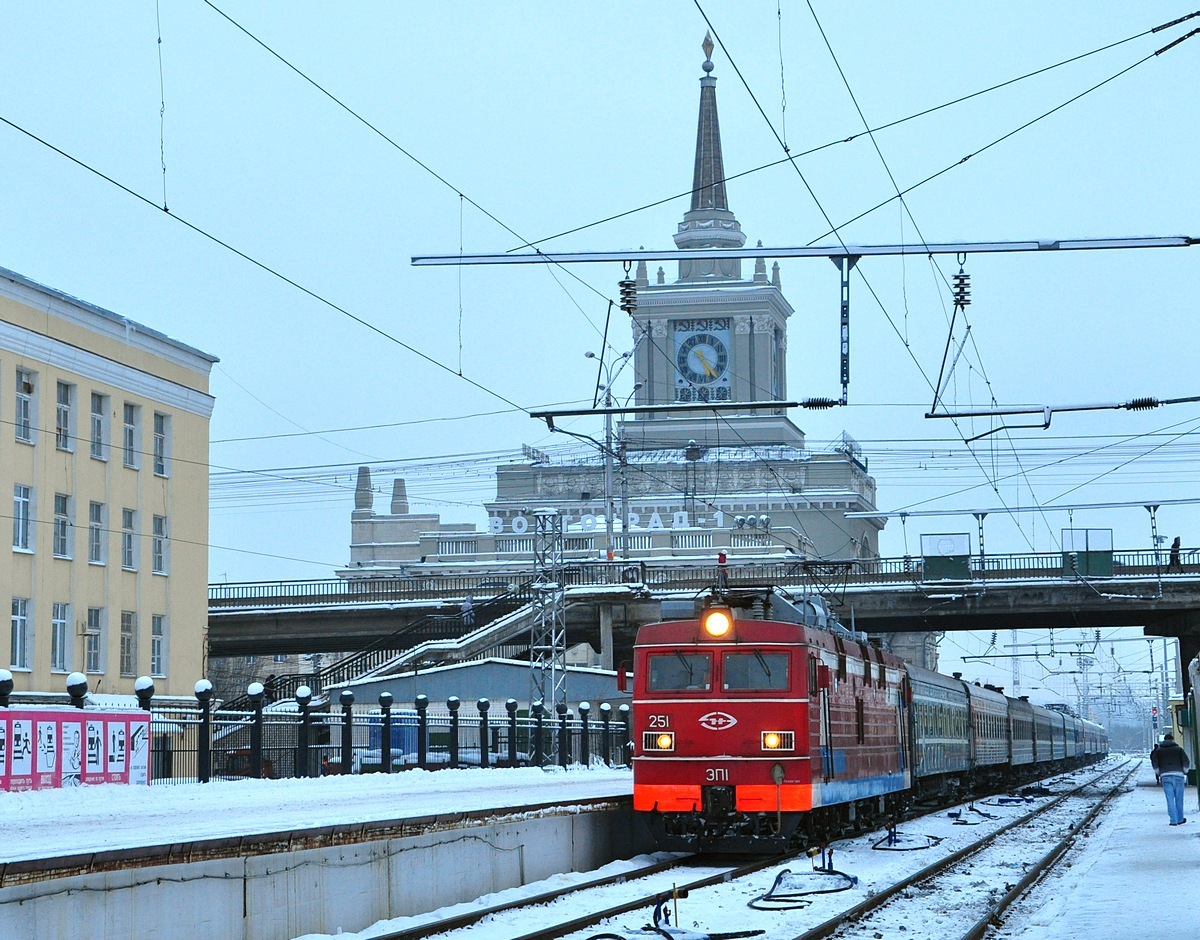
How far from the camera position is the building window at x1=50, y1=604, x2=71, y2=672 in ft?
154

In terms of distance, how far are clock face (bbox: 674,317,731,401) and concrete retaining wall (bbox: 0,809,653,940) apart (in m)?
117

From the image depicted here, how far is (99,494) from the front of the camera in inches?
1923

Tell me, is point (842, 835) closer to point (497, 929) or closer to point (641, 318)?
point (497, 929)

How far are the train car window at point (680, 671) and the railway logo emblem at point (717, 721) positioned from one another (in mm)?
408

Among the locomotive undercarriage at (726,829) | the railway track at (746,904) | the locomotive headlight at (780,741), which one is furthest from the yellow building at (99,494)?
the locomotive headlight at (780,741)

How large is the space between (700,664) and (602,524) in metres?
88.5

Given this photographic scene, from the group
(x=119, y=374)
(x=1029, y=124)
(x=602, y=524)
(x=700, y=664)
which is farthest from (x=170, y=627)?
(x=602, y=524)

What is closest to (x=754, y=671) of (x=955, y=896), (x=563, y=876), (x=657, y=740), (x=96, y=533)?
(x=657, y=740)

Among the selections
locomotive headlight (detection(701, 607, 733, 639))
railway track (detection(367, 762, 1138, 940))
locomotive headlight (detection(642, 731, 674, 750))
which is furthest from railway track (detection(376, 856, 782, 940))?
locomotive headlight (detection(701, 607, 733, 639))

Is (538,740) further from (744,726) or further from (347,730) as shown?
(744,726)

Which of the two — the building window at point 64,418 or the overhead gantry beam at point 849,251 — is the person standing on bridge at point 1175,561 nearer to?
the building window at point 64,418

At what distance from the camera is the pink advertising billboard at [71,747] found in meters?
25.0

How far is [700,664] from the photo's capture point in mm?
25688

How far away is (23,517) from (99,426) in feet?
13.0
